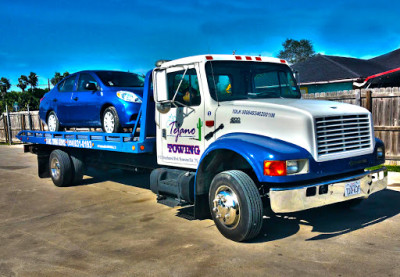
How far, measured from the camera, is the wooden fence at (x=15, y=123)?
68.8ft

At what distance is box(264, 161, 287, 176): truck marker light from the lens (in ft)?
14.1

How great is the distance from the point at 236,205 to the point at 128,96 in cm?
346

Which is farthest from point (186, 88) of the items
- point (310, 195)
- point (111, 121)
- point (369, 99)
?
point (369, 99)

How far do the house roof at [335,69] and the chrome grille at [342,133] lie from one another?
1515 cm

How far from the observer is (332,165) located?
4664 mm

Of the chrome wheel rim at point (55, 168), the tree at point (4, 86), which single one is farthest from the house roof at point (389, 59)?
the tree at point (4, 86)

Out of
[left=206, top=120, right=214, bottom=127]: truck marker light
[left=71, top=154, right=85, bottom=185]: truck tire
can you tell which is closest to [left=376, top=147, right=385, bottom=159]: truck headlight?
[left=206, top=120, right=214, bottom=127]: truck marker light

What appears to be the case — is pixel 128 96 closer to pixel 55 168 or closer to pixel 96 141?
pixel 96 141

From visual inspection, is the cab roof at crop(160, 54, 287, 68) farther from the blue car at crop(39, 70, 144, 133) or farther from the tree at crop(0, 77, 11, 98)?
the tree at crop(0, 77, 11, 98)

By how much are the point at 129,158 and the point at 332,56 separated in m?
19.8

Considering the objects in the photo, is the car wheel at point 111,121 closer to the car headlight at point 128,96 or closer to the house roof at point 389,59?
the car headlight at point 128,96

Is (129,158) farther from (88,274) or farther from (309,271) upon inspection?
(309,271)

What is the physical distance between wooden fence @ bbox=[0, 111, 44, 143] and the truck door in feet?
51.0

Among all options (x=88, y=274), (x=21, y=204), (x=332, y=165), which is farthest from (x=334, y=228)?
(x=21, y=204)
